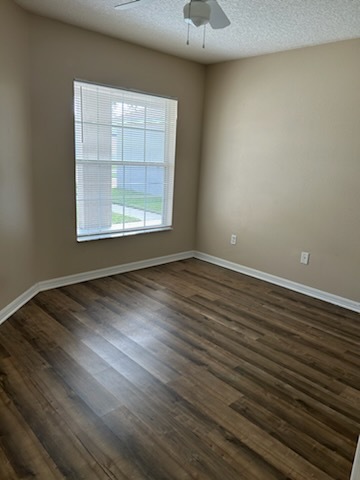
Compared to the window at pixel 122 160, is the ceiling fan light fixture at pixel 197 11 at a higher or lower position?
higher

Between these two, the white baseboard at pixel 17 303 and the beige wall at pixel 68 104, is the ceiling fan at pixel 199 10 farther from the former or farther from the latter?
the white baseboard at pixel 17 303

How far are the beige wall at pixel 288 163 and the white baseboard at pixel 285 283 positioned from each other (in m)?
0.06

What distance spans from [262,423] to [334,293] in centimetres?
208

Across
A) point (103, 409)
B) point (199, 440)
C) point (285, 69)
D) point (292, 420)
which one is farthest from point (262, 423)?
point (285, 69)

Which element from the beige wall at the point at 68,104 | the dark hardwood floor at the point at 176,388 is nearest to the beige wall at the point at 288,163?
the beige wall at the point at 68,104

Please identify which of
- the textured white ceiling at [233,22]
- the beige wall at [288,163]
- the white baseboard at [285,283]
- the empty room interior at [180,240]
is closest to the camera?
the empty room interior at [180,240]

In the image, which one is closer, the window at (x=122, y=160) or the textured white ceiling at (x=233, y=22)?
the textured white ceiling at (x=233, y=22)

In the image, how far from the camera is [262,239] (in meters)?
4.12

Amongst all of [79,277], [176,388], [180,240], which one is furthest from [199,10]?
[180,240]

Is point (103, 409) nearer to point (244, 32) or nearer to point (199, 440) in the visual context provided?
point (199, 440)

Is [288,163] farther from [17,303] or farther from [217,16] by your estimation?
[17,303]

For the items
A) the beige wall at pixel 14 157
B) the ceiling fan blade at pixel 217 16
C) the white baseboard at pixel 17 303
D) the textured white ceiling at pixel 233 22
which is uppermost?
the textured white ceiling at pixel 233 22

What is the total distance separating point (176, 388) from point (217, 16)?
2.39 meters

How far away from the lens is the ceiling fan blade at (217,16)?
211cm
